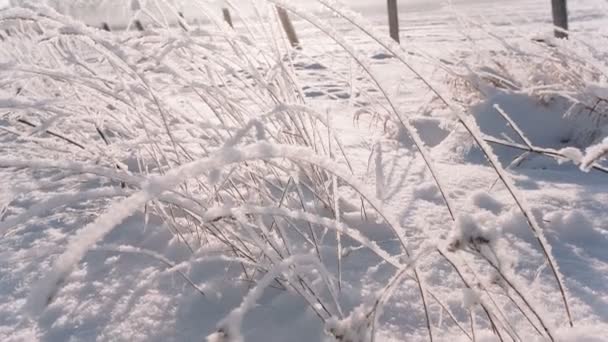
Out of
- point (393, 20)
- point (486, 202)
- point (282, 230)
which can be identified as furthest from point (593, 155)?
point (393, 20)

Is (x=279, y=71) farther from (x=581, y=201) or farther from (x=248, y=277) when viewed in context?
(x=581, y=201)

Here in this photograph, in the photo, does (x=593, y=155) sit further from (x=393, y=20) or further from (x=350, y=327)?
(x=393, y=20)

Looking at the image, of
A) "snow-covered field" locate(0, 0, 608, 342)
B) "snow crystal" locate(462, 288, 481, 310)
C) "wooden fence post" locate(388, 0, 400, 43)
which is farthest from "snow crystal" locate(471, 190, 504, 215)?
"wooden fence post" locate(388, 0, 400, 43)

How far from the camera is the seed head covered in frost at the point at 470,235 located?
15.2 inches

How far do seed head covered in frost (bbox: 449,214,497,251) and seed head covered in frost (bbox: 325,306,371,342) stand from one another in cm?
9

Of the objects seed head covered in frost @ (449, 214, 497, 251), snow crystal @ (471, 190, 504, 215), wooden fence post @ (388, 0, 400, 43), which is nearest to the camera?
seed head covered in frost @ (449, 214, 497, 251)

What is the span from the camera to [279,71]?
3.92ft

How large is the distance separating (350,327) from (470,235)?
12cm

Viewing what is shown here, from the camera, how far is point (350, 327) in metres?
0.39

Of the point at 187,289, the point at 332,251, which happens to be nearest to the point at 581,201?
the point at 332,251

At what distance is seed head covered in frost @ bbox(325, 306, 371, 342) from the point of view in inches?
15.2

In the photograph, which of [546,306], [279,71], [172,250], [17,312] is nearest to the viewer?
[546,306]

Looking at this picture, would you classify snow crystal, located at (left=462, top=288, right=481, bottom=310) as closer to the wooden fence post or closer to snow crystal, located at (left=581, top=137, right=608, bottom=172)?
snow crystal, located at (left=581, top=137, right=608, bottom=172)

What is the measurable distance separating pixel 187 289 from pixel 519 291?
0.57 meters
